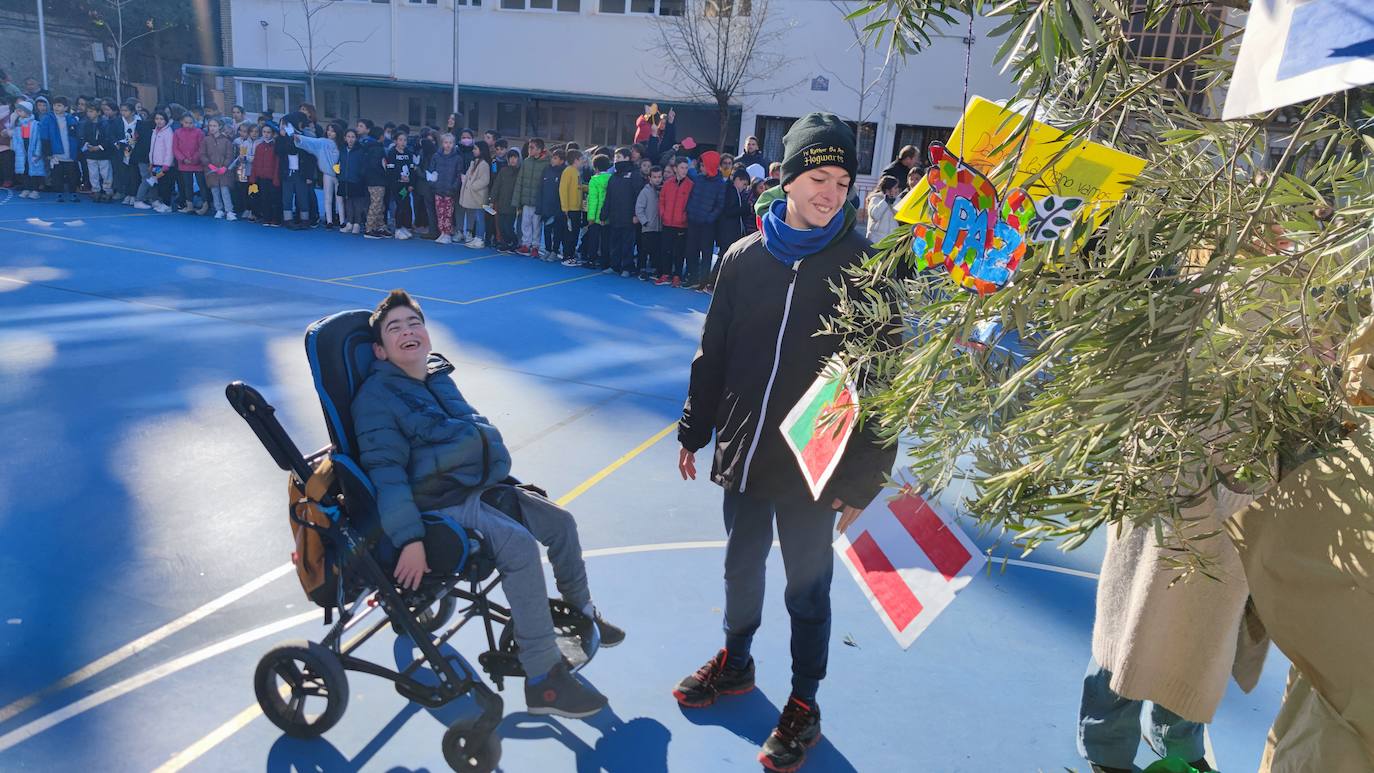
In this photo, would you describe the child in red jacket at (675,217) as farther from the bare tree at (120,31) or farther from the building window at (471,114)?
the bare tree at (120,31)

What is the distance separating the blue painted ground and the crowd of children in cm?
514

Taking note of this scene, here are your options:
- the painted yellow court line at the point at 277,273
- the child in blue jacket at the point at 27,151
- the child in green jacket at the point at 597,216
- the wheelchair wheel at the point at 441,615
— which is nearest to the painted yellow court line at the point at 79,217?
the painted yellow court line at the point at 277,273

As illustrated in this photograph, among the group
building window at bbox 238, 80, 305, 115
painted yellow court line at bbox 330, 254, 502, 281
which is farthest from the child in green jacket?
building window at bbox 238, 80, 305, 115

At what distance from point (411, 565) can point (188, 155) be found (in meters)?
15.5

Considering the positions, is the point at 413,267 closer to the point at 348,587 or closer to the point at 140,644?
the point at 140,644

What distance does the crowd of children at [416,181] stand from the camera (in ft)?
42.7

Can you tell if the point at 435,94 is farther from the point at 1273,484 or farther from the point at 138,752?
the point at 1273,484

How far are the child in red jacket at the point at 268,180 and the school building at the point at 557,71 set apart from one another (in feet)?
43.7

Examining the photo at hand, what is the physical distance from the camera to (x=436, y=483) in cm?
325

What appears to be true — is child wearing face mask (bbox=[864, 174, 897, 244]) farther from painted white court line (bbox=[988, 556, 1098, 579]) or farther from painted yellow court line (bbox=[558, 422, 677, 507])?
painted white court line (bbox=[988, 556, 1098, 579])

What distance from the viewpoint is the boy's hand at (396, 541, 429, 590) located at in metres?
3.04

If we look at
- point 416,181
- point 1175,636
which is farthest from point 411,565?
point 416,181

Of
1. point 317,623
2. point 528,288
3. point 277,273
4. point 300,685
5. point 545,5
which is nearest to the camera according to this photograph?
point 300,685

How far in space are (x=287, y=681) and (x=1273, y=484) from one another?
296cm
